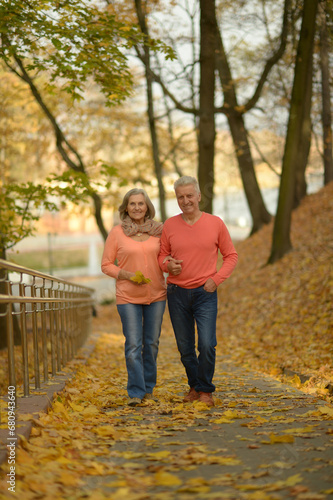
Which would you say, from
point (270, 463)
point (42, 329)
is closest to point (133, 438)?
point (270, 463)

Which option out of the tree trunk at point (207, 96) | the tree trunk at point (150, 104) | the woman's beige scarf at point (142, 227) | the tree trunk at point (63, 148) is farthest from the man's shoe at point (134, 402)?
the tree trunk at point (150, 104)

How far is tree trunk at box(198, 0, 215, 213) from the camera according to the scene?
13.8 meters

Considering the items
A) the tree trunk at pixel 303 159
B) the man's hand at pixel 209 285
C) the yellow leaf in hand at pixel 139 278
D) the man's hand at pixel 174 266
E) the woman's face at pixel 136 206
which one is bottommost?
the man's hand at pixel 209 285

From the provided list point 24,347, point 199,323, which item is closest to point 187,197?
point 199,323

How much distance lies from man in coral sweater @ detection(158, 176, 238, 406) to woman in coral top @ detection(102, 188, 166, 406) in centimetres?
18

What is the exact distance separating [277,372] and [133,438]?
4.05 meters

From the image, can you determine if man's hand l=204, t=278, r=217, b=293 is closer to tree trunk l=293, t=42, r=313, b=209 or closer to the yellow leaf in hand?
the yellow leaf in hand

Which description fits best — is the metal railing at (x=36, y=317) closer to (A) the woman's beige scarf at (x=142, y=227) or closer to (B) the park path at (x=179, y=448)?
(B) the park path at (x=179, y=448)

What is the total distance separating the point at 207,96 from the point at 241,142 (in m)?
5.85

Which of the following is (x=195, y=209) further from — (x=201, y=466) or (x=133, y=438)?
(x=201, y=466)

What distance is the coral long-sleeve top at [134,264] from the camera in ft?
19.0

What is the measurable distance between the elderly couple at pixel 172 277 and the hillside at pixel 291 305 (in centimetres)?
141

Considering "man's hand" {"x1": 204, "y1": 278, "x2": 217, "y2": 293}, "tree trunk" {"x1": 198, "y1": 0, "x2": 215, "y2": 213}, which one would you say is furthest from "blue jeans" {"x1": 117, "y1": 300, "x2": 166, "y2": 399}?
"tree trunk" {"x1": 198, "y1": 0, "x2": 215, "y2": 213}

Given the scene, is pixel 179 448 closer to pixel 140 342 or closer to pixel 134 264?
pixel 140 342
